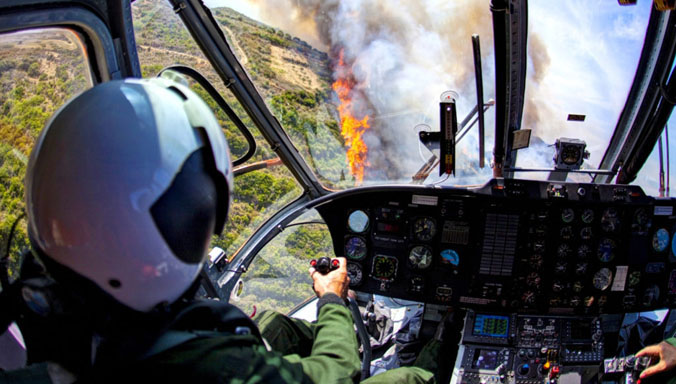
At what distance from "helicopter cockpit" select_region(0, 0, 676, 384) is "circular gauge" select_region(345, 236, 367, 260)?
→ 15mm

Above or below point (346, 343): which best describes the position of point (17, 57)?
above

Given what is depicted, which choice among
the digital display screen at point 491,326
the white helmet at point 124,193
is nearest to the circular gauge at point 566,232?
the digital display screen at point 491,326

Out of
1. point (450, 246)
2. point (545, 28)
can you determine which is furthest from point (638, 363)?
point (545, 28)

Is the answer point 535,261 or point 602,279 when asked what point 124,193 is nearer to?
point 535,261

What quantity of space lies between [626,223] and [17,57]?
11.7 feet

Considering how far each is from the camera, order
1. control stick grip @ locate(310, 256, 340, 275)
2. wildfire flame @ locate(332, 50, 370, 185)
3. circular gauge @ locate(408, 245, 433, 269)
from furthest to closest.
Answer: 1. circular gauge @ locate(408, 245, 433, 269)
2. wildfire flame @ locate(332, 50, 370, 185)
3. control stick grip @ locate(310, 256, 340, 275)

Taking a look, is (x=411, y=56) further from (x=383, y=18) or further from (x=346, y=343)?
(x=346, y=343)

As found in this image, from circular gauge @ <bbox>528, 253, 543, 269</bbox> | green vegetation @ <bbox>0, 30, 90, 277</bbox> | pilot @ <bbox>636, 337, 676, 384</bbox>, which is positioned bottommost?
pilot @ <bbox>636, 337, 676, 384</bbox>

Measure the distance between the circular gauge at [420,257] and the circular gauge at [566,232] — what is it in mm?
905

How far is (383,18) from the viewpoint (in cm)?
276

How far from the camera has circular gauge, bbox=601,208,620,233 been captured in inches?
128

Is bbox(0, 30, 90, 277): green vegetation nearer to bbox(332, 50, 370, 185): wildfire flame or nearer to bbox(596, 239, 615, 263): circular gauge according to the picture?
bbox(332, 50, 370, 185): wildfire flame

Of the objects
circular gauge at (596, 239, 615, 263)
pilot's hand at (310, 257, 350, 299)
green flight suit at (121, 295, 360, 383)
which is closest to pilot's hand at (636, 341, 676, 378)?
circular gauge at (596, 239, 615, 263)

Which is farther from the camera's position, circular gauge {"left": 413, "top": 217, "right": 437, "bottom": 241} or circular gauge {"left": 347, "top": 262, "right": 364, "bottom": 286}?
circular gauge {"left": 347, "top": 262, "right": 364, "bottom": 286}
